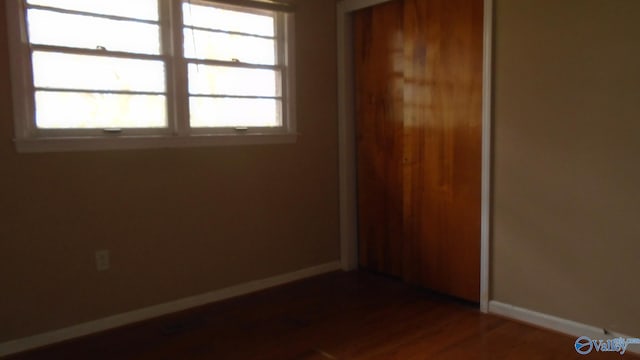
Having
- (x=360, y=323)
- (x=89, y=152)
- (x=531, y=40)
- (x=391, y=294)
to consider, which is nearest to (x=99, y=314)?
(x=89, y=152)

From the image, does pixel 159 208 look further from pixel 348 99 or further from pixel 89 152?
pixel 348 99

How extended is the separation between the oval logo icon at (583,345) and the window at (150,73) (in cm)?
224

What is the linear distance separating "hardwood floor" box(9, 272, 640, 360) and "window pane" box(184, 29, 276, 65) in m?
1.66

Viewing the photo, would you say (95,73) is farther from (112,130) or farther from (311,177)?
(311,177)

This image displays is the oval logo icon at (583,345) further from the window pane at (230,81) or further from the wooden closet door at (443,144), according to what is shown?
the window pane at (230,81)

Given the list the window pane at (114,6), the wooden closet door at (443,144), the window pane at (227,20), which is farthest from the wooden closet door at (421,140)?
the window pane at (114,6)

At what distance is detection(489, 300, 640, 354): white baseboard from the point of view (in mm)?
A: 2664

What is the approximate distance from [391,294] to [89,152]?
7.04 ft

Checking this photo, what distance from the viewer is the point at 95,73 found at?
2.91 metres

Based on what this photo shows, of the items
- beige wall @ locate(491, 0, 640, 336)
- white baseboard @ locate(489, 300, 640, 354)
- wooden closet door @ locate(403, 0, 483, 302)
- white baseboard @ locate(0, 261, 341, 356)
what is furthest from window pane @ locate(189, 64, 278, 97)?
white baseboard @ locate(489, 300, 640, 354)

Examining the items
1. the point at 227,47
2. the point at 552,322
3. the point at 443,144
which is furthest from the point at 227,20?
the point at 552,322

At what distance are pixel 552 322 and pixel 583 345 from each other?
23cm

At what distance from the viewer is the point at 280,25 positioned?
371 centimetres

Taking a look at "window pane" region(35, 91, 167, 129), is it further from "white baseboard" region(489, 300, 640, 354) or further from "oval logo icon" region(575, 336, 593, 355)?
"oval logo icon" region(575, 336, 593, 355)
